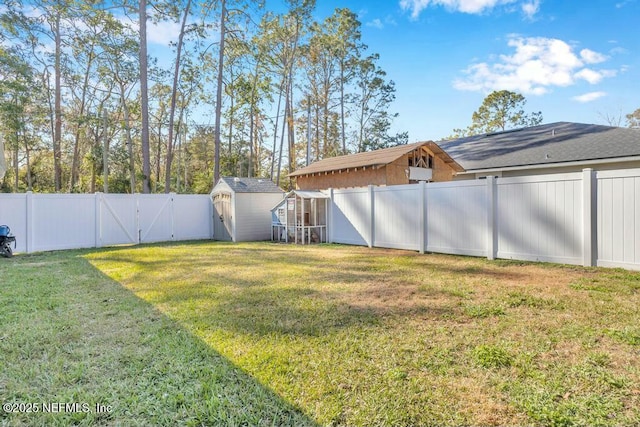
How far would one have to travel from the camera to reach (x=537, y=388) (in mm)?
2121

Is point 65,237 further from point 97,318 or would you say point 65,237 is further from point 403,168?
point 403,168

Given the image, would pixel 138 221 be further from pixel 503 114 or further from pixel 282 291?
pixel 503 114

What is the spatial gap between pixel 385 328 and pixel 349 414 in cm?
137

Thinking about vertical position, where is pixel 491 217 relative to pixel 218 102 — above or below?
below

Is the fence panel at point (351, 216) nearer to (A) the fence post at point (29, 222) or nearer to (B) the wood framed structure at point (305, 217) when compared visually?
(B) the wood framed structure at point (305, 217)

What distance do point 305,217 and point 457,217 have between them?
519 centimetres

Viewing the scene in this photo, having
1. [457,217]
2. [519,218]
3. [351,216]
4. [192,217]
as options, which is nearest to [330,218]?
[351,216]

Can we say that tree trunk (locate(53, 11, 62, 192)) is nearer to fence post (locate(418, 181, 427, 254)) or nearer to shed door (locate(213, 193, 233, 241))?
shed door (locate(213, 193, 233, 241))

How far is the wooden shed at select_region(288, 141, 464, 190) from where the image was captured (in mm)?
12795

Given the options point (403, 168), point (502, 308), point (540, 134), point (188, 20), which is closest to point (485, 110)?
point (540, 134)

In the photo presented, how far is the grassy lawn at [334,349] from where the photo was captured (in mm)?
1964

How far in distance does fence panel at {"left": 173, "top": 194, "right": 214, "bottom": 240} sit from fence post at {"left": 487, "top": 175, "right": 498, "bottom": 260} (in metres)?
9.95

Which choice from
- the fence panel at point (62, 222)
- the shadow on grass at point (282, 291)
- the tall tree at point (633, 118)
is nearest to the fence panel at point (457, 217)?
the shadow on grass at point (282, 291)

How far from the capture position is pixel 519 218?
6410 mm
